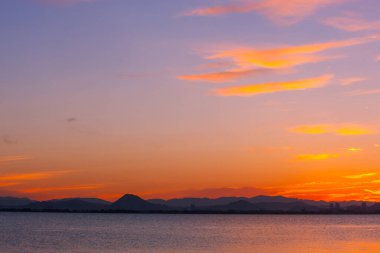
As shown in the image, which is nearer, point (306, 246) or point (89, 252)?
point (89, 252)

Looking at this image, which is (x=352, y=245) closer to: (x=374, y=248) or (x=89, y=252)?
(x=374, y=248)

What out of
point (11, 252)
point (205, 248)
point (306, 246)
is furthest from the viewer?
point (306, 246)

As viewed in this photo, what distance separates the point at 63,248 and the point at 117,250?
500 centimetres

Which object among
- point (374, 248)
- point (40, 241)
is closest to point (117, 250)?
point (40, 241)

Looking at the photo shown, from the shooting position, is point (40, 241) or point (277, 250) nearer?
point (277, 250)

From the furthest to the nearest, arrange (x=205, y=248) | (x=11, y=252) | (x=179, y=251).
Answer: (x=205, y=248)
(x=179, y=251)
(x=11, y=252)

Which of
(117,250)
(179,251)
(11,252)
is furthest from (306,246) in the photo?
(11,252)

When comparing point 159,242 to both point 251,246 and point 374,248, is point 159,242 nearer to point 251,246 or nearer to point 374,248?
point 251,246

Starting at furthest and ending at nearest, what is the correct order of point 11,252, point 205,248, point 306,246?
point 306,246, point 205,248, point 11,252

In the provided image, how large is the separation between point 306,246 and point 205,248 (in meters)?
10.9

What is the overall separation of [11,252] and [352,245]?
33.8m

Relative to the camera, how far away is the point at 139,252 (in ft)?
191

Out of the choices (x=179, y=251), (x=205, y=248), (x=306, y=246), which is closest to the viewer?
(x=179, y=251)

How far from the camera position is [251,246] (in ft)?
217
